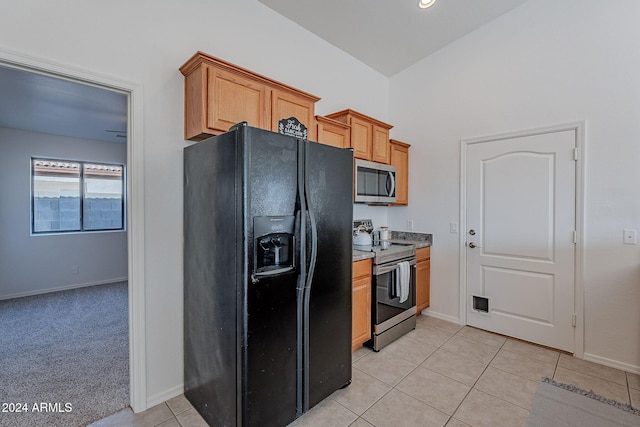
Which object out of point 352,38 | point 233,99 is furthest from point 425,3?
point 233,99

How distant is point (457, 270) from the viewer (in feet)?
11.3

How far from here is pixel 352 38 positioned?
3.26 m

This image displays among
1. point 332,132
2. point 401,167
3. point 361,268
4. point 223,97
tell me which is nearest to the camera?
point 223,97

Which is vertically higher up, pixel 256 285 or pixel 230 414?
pixel 256 285

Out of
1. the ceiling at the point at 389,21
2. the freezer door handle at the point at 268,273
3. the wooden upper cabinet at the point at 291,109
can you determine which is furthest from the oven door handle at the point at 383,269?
the ceiling at the point at 389,21

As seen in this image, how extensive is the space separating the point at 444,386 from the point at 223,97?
8.72 feet

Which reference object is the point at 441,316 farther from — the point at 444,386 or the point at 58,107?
the point at 58,107

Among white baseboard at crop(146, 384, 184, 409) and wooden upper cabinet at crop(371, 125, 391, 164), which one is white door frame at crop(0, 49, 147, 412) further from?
wooden upper cabinet at crop(371, 125, 391, 164)

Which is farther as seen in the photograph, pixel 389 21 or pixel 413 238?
pixel 413 238

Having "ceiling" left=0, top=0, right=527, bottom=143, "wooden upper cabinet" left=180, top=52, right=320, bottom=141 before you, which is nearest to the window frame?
"ceiling" left=0, top=0, right=527, bottom=143

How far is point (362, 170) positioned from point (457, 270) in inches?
64.9

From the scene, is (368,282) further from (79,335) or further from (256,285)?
(79,335)

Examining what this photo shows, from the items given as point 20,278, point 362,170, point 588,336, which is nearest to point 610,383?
point 588,336

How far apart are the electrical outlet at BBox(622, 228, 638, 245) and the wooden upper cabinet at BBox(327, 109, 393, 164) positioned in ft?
7.21
